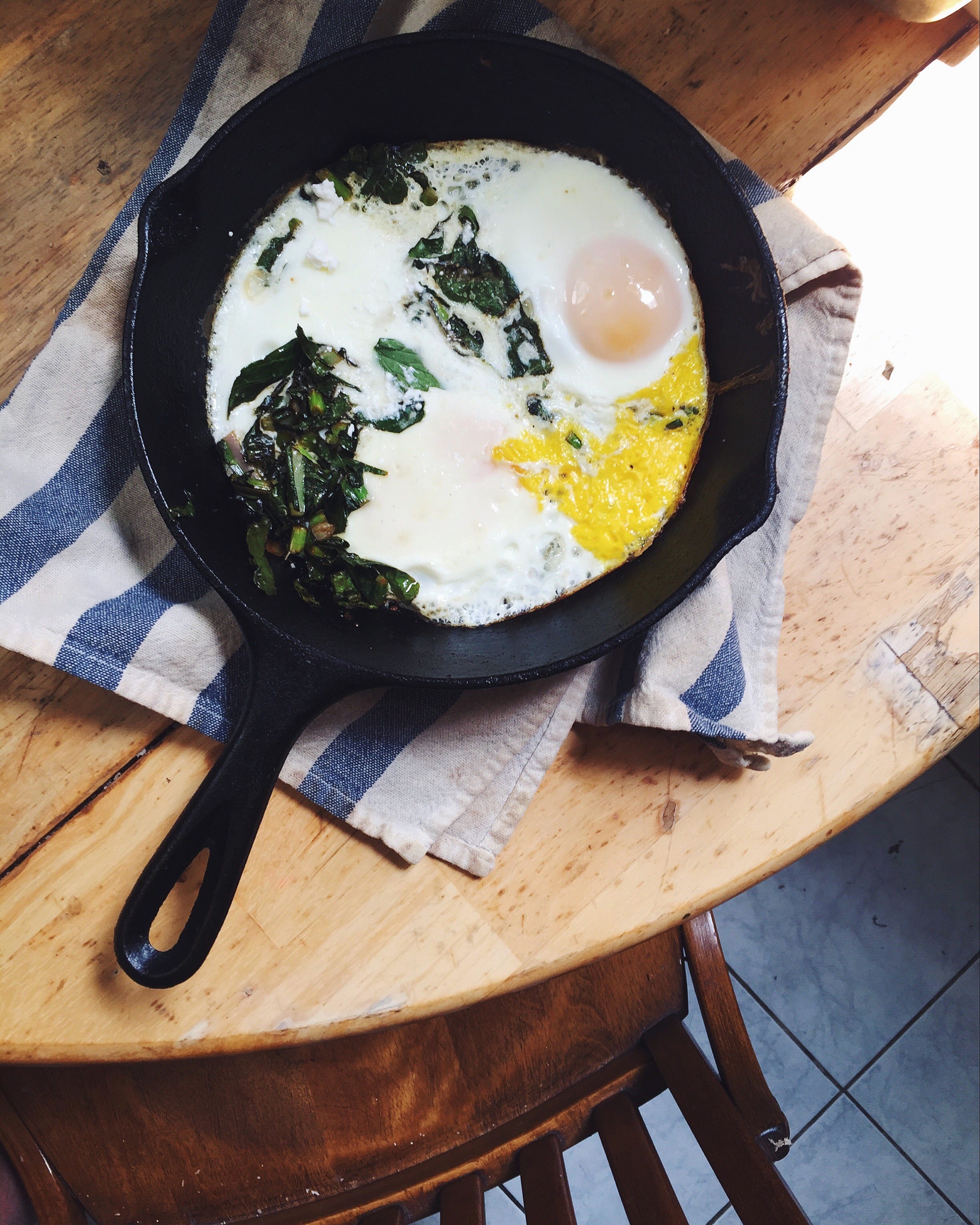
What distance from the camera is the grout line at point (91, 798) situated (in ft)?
5.92

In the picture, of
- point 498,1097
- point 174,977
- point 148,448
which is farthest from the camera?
point 498,1097

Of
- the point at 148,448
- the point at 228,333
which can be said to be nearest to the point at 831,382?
the point at 228,333

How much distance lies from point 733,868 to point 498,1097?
0.86 meters

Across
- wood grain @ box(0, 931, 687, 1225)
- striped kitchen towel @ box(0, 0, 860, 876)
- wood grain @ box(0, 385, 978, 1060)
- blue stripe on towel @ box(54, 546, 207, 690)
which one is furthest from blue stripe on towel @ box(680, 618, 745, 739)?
blue stripe on towel @ box(54, 546, 207, 690)

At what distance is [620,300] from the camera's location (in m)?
1.96

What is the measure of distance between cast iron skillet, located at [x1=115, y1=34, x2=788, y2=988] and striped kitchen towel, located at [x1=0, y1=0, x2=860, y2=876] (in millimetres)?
97

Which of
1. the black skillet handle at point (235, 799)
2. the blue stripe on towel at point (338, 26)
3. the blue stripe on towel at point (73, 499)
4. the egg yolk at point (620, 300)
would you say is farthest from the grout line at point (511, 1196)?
the blue stripe on towel at point (338, 26)

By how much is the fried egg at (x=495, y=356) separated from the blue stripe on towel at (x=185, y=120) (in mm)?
225

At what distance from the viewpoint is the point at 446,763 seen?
191 cm

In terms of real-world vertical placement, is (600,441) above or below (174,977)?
above

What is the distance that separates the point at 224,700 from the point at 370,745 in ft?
1.05

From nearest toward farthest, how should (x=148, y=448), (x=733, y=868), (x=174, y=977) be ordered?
(x=174, y=977)
(x=148, y=448)
(x=733, y=868)

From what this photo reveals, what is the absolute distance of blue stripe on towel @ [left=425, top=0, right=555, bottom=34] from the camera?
1.85 metres

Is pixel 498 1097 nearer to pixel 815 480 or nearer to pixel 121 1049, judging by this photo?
pixel 121 1049
